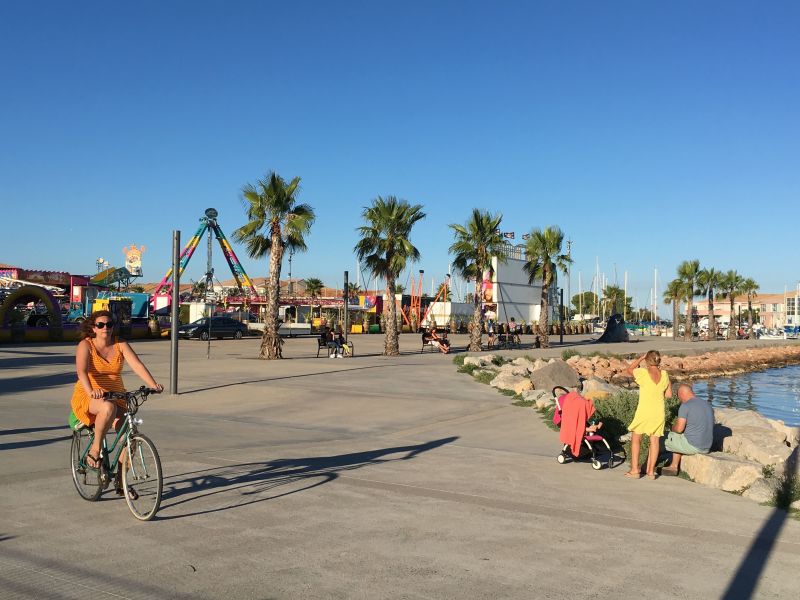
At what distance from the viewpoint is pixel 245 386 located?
58.8 feet

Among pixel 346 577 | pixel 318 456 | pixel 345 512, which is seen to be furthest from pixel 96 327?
pixel 318 456

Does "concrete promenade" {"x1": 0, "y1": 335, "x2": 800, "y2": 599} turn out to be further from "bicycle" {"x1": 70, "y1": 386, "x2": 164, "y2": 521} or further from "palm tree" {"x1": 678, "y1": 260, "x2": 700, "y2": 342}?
"palm tree" {"x1": 678, "y1": 260, "x2": 700, "y2": 342}

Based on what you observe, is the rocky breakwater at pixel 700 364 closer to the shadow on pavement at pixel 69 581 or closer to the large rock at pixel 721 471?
the large rock at pixel 721 471

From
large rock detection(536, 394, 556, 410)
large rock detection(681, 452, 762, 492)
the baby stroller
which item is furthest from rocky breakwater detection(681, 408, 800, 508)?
large rock detection(536, 394, 556, 410)

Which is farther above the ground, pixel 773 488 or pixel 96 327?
pixel 96 327

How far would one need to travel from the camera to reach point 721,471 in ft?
27.7

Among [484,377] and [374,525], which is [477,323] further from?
[374,525]

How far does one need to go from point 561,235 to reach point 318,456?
114 ft

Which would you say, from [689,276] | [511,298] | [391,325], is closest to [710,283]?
[689,276]

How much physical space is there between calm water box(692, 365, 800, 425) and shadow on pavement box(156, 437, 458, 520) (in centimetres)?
1612

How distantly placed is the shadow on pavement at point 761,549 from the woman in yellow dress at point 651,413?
1450mm

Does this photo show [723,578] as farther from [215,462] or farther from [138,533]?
[215,462]

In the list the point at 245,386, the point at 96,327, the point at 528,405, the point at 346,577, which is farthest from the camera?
the point at 245,386

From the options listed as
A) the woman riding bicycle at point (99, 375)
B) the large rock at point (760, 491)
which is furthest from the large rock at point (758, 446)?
the woman riding bicycle at point (99, 375)
